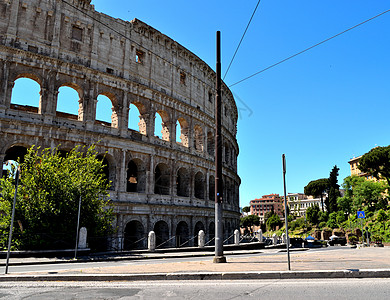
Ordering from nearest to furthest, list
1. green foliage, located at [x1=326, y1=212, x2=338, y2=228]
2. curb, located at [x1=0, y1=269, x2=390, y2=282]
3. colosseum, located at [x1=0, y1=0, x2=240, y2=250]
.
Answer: curb, located at [x1=0, y1=269, x2=390, y2=282] → colosseum, located at [x1=0, y1=0, x2=240, y2=250] → green foliage, located at [x1=326, y1=212, x2=338, y2=228]

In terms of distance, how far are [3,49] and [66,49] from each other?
4.32 m

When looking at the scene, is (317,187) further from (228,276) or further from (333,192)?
(228,276)

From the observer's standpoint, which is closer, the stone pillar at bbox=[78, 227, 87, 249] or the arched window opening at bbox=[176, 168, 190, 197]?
the stone pillar at bbox=[78, 227, 87, 249]

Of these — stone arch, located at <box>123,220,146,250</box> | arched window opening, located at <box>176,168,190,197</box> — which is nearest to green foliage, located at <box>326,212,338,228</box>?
arched window opening, located at <box>176,168,190,197</box>

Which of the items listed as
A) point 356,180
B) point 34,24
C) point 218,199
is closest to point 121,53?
point 34,24

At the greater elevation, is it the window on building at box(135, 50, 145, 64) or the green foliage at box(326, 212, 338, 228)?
the window on building at box(135, 50, 145, 64)

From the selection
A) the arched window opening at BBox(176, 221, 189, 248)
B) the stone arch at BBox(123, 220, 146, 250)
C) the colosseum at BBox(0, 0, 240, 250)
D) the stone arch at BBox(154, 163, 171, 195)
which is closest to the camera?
the colosseum at BBox(0, 0, 240, 250)

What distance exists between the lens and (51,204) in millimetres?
17234

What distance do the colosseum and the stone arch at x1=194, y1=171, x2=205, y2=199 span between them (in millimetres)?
106

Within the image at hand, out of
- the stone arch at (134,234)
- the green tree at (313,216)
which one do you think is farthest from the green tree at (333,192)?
the stone arch at (134,234)

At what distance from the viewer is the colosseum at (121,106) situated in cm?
2300

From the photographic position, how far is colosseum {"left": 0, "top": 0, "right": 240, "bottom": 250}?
23000mm

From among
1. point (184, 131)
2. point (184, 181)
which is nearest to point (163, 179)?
point (184, 181)

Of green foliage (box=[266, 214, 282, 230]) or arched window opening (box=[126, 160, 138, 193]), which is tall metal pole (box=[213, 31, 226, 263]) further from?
green foliage (box=[266, 214, 282, 230])
